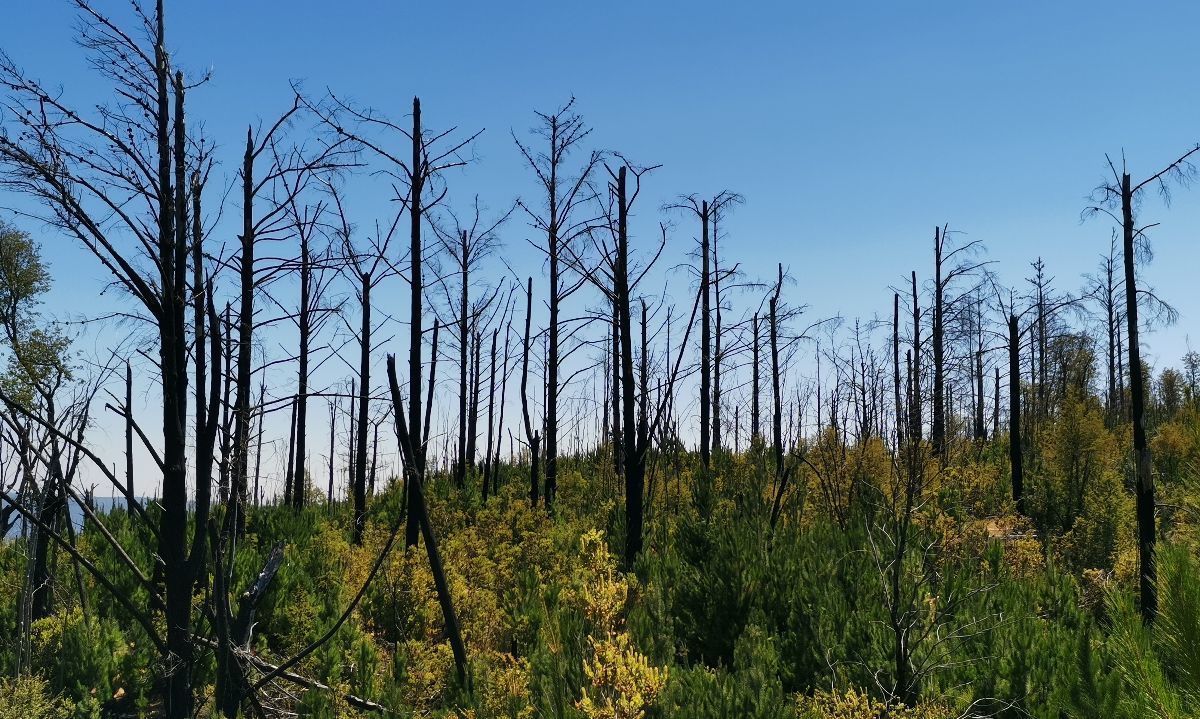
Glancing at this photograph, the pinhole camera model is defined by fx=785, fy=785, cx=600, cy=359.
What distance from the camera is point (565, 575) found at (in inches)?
413

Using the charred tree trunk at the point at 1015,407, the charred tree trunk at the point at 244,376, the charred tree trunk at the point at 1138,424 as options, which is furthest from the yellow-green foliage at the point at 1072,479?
the charred tree trunk at the point at 244,376

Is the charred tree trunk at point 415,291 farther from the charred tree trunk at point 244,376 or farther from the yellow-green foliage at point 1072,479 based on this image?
the yellow-green foliage at point 1072,479

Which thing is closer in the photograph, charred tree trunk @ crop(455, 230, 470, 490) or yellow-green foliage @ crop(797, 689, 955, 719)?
yellow-green foliage @ crop(797, 689, 955, 719)

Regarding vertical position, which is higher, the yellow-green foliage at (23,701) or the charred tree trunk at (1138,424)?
the charred tree trunk at (1138,424)

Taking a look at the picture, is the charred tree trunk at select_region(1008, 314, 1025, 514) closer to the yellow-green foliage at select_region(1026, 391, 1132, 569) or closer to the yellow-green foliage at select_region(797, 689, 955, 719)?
the yellow-green foliage at select_region(1026, 391, 1132, 569)

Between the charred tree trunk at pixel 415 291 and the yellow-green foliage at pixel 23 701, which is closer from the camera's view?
the yellow-green foliage at pixel 23 701

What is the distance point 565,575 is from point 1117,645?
8.10 meters

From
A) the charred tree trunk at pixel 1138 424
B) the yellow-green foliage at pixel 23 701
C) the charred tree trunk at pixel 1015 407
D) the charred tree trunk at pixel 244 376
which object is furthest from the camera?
the charred tree trunk at pixel 1015 407

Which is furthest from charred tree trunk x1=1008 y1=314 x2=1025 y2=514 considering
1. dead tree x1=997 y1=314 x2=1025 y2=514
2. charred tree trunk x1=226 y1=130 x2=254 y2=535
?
charred tree trunk x1=226 y1=130 x2=254 y2=535

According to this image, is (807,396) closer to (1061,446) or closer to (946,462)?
(946,462)

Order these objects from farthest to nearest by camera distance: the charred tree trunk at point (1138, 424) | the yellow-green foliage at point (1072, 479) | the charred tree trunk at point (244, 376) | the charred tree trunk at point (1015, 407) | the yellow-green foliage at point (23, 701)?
the charred tree trunk at point (1015, 407), the yellow-green foliage at point (1072, 479), the charred tree trunk at point (1138, 424), the yellow-green foliage at point (23, 701), the charred tree trunk at point (244, 376)

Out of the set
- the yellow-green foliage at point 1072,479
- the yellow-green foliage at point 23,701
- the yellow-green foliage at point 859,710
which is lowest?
the yellow-green foliage at point 23,701

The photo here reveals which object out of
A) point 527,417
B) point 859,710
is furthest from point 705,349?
point 859,710

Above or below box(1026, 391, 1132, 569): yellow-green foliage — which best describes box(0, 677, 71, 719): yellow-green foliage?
below
